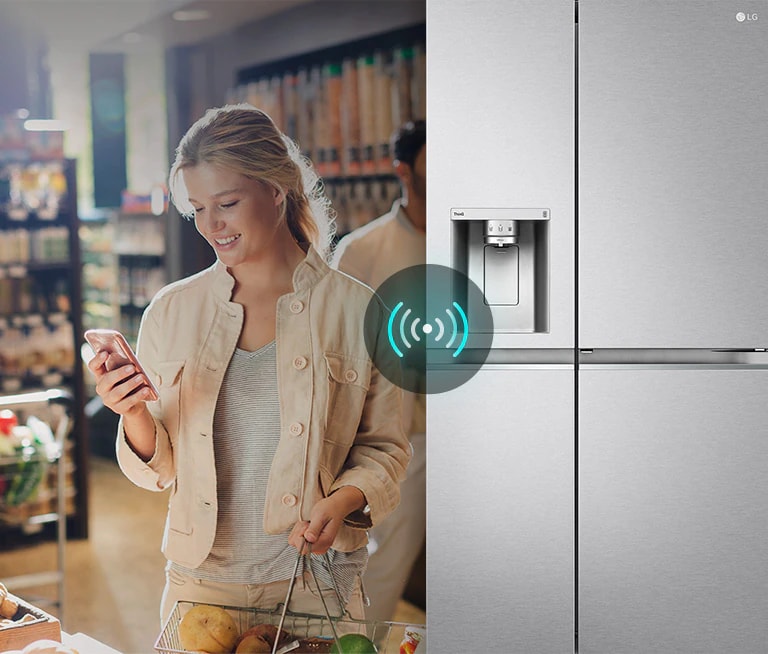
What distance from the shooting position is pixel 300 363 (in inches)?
77.7

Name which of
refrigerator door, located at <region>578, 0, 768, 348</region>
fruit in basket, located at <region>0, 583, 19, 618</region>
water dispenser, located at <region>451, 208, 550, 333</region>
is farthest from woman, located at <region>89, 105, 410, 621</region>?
refrigerator door, located at <region>578, 0, 768, 348</region>

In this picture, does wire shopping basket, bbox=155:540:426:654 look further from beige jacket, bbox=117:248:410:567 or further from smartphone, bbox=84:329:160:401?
smartphone, bbox=84:329:160:401

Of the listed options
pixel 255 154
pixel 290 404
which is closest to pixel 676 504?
pixel 290 404

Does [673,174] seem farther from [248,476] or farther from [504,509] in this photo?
[248,476]

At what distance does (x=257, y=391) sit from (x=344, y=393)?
201 mm

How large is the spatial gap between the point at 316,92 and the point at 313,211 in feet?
0.90

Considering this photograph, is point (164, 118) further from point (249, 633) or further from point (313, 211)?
point (249, 633)

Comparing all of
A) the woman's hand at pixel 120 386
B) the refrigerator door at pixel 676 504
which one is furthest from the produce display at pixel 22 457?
the refrigerator door at pixel 676 504

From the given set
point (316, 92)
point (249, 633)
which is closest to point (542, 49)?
point (316, 92)

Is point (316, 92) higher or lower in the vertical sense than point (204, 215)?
higher

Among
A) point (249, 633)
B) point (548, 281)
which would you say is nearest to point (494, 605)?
point (249, 633)

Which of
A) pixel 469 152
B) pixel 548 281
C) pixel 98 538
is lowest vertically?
pixel 98 538

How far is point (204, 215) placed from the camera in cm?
198

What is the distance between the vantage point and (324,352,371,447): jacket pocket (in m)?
1.98
